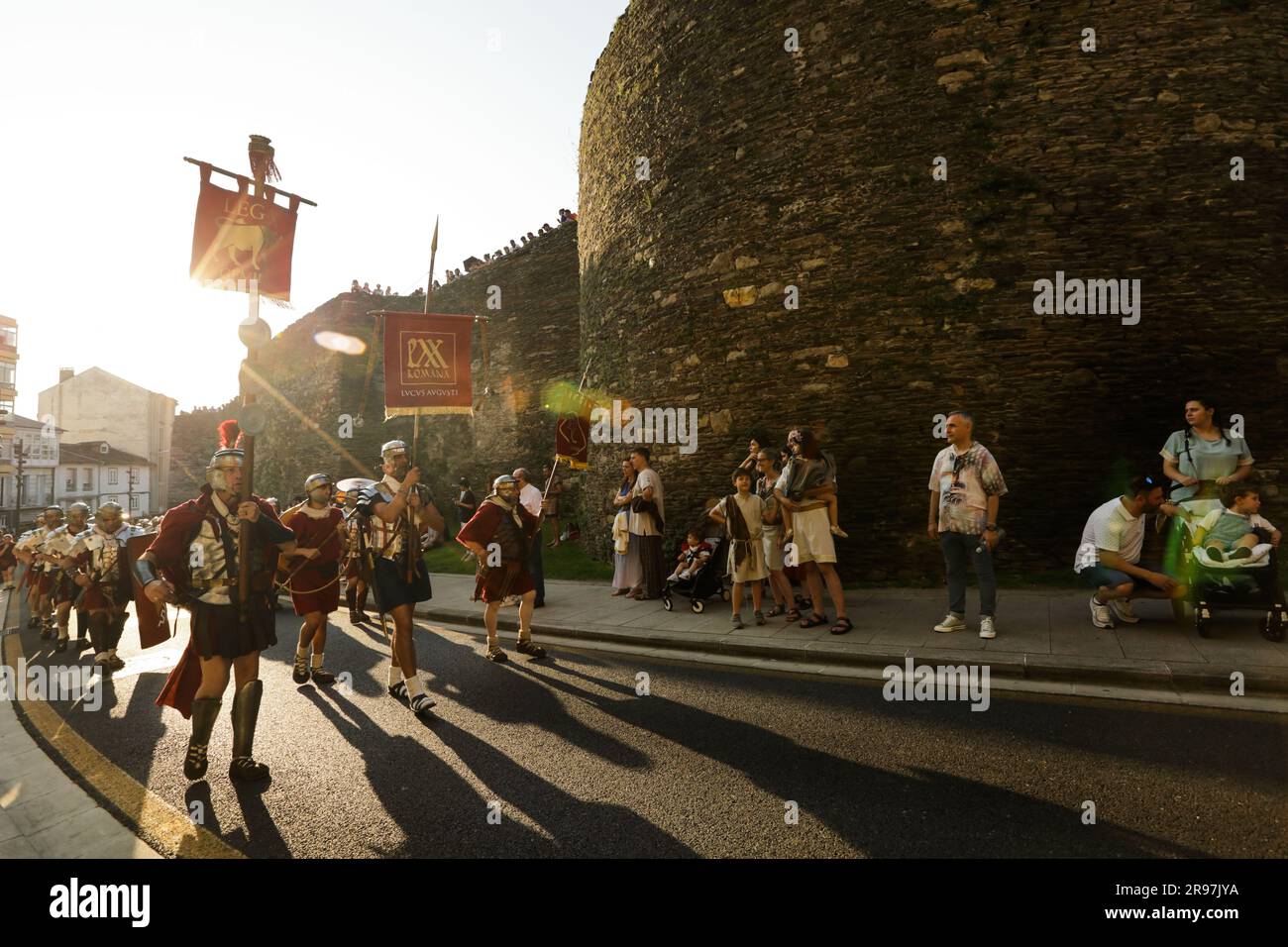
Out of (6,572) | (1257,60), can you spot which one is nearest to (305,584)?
(1257,60)

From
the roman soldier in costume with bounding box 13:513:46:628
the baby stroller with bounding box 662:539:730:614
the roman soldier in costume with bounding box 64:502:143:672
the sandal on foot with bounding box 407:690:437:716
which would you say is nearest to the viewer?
the sandal on foot with bounding box 407:690:437:716

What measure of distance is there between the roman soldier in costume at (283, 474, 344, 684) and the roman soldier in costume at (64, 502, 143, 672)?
282 centimetres

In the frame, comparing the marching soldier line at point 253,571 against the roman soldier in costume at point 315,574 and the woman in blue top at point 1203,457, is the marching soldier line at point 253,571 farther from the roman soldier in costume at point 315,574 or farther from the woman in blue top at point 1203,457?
the woman in blue top at point 1203,457

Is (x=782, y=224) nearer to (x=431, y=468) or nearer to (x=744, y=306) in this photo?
(x=744, y=306)

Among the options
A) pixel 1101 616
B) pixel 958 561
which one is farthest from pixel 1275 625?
pixel 958 561

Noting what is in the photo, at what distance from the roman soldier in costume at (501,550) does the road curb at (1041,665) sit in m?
1.38

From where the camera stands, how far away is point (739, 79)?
10.4m

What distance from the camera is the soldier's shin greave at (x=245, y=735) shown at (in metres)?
4.17

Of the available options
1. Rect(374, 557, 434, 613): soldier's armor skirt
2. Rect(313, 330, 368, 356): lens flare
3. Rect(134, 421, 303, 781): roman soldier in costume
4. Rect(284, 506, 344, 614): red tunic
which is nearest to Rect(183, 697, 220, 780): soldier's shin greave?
Rect(134, 421, 303, 781): roman soldier in costume

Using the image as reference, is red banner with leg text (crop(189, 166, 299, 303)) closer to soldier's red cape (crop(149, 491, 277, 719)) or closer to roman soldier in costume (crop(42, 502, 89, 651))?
soldier's red cape (crop(149, 491, 277, 719))

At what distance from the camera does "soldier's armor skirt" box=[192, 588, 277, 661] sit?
4.17 metres

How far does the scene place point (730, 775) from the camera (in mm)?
3834

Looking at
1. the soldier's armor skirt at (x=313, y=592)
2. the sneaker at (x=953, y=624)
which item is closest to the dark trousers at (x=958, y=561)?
the sneaker at (x=953, y=624)

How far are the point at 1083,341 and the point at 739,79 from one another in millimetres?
6456
